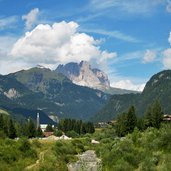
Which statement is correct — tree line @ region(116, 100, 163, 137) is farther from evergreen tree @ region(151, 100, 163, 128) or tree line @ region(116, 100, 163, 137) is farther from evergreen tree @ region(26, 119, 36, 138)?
evergreen tree @ region(26, 119, 36, 138)

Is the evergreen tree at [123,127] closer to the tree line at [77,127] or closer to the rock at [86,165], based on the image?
the tree line at [77,127]

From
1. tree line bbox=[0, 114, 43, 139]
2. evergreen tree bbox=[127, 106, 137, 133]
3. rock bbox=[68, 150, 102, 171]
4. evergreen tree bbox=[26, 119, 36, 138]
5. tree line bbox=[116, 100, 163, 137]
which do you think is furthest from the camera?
evergreen tree bbox=[26, 119, 36, 138]

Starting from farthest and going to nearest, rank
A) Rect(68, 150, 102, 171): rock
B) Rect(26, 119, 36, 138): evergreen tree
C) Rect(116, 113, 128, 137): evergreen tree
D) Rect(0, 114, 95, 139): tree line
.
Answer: Rect(26, 119, 36, 138): evergreen tree < Rect(0, 114, 95, 139): tree line < Rect(116, 113, 128, 137): evergreen tree < Rect(68, 150, 102, 171): rock

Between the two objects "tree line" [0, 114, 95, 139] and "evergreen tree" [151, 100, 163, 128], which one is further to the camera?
"tree line" [0, 114, 95, 139]

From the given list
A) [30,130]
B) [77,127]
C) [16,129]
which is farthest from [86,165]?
[77,127]

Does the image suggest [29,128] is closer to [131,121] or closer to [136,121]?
[131,121]

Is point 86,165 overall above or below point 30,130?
above

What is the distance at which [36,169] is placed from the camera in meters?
43.6

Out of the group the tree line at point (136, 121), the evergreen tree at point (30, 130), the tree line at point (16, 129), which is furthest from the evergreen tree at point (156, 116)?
the evergreen tree at point (30, 130)

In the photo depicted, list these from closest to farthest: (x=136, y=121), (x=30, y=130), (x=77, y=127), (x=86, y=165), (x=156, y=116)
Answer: (x=86, y=165) < (x=156, y=116) < (x=136, y=121) < (x=30, y=130) < (x=77, y=127)

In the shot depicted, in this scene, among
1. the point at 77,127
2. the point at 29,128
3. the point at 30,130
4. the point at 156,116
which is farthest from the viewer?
the point at 77,127

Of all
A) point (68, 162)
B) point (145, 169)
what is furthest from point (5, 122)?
point (145, 169)

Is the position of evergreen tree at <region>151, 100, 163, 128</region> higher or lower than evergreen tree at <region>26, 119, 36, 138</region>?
higher

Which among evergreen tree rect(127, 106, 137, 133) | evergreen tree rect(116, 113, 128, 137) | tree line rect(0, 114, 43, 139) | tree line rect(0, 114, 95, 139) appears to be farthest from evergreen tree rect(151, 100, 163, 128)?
tree line rect(0, 114, 43, 139)
